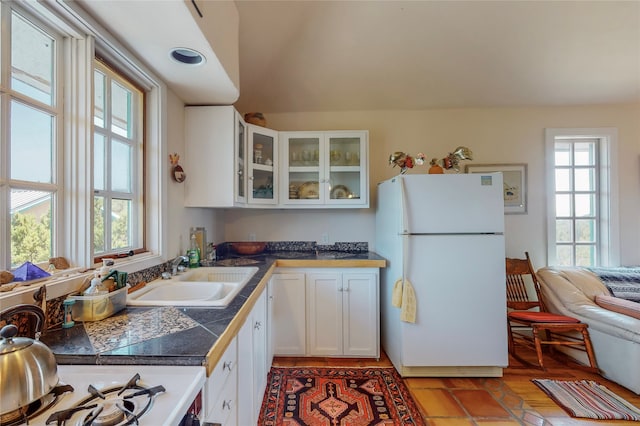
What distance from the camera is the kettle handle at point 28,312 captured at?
79cm

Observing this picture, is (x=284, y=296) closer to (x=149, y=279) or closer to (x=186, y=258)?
(x=186, y=258)

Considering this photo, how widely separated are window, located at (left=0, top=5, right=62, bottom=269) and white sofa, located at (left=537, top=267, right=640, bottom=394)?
136 inches

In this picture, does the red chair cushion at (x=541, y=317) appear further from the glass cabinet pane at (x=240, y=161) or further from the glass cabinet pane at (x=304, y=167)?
the glass cabinet pane at (x=240, y=161)

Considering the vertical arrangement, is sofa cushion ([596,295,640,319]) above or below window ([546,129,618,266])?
below

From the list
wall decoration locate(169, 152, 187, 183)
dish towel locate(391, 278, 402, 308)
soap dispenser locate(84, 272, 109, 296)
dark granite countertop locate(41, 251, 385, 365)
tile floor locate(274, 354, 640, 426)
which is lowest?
tile floor locate(274, 354, 640, 426)

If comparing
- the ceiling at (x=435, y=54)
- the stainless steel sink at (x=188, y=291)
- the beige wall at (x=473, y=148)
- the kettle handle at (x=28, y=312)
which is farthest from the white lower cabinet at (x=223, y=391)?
the ceiling at (x=435, y=54)

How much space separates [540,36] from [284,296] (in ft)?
9.71

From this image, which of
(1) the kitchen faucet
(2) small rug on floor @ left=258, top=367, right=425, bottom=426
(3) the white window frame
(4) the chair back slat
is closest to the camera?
(3) the white window frame

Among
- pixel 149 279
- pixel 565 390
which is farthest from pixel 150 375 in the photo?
pixel 565 390

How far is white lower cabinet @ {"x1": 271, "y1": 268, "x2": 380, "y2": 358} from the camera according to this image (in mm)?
2260

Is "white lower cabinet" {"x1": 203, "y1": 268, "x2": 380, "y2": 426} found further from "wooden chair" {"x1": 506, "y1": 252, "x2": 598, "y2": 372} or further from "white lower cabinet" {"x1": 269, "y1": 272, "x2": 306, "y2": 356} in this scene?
"wooden chair" {"x1": 506, "y1": 252, "x2": 598, "y2": 372}

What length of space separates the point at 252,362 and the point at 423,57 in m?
2.60

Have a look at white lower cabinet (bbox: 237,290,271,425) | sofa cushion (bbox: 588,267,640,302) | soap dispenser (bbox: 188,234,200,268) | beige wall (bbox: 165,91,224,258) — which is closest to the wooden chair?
sofa cushion (bbox: 588,267,640,302)

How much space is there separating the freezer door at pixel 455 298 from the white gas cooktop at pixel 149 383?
5.40 feet
